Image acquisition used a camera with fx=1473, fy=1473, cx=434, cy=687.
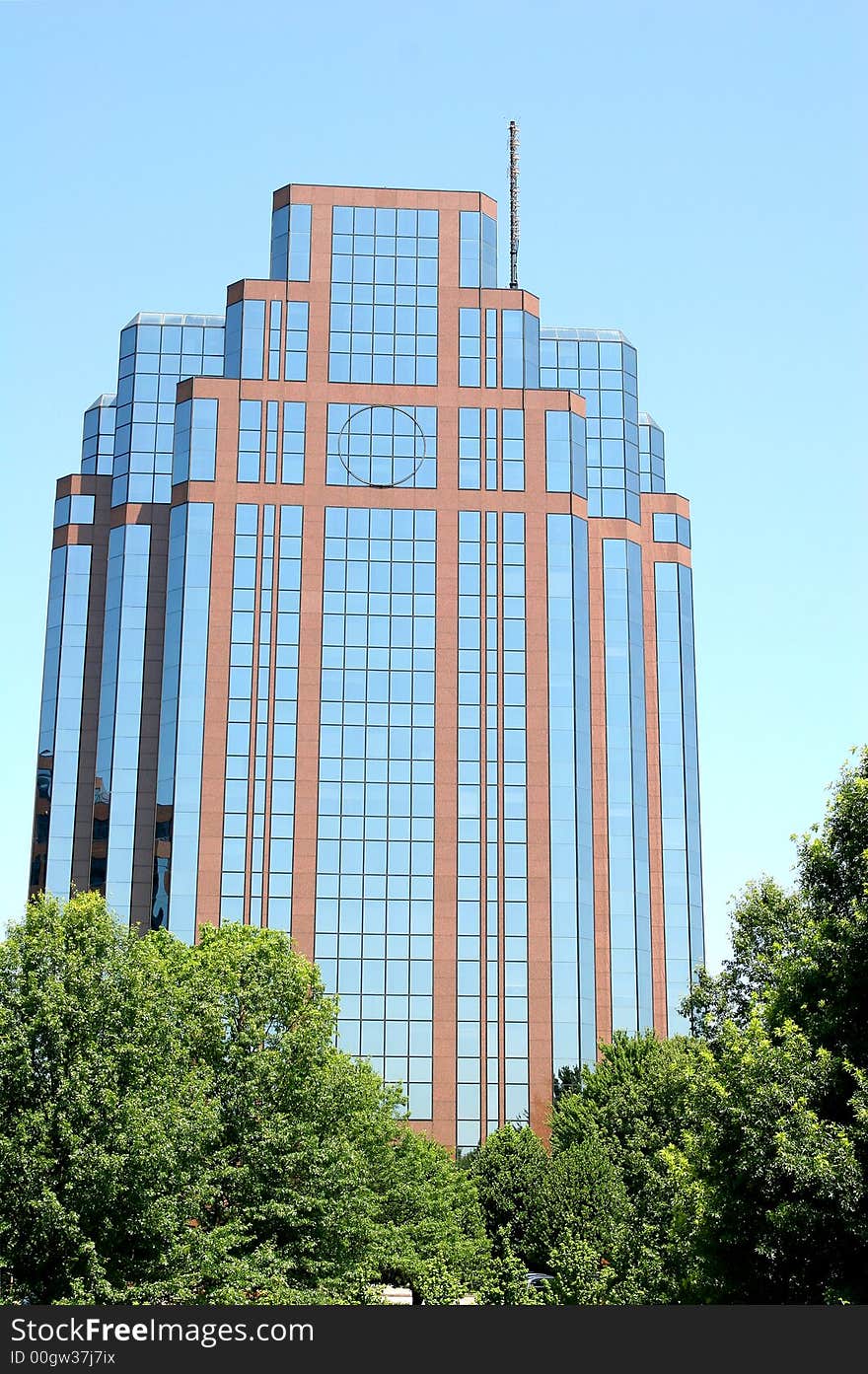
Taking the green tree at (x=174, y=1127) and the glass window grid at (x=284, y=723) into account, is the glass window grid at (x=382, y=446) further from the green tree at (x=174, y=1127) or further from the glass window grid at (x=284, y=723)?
the green tree at (x=174, y=1127)

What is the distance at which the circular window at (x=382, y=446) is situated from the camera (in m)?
93.5

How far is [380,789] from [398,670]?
756 centimetres

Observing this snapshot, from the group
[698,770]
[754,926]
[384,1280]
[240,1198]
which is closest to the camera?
[240,1198]

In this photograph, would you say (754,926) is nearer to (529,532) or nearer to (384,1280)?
(384,1280)

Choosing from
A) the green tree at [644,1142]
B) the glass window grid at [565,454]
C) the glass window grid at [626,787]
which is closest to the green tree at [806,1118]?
the green tree at [644,1142]

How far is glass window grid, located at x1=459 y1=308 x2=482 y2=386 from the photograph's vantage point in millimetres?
96125

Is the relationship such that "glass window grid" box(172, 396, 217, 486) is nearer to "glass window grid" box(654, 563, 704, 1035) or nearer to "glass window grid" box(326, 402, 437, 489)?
"glass window grid" box(326, 402, 437, 489)

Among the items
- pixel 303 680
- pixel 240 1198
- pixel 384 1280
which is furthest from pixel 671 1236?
pixel 303 680

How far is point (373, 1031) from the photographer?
278 feet

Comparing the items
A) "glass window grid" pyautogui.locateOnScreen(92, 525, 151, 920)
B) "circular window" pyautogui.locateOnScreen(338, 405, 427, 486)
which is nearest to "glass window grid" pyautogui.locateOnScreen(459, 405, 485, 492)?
"circular window" pyautogui.locateOnScreen(338, 405, 427, 486)

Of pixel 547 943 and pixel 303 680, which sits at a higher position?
pixel 303 680

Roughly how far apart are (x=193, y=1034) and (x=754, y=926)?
56.2 feet

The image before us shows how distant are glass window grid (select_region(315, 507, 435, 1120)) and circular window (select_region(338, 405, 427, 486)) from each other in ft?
8.41

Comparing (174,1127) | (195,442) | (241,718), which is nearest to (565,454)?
(195,442)
